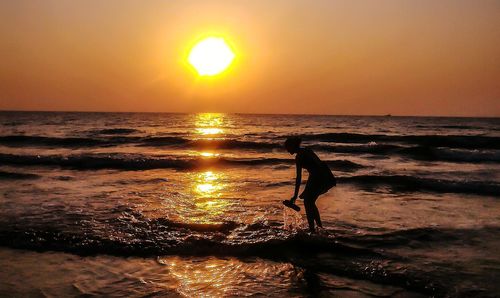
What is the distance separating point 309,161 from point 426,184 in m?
9.86

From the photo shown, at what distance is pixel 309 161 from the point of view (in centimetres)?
787

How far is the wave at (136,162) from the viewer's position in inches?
859

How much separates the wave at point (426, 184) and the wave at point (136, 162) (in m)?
3.77

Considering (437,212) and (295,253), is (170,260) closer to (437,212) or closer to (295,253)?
(295,253)

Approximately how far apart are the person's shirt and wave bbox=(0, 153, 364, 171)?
44.5 feet

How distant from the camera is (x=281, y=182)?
52.5ft

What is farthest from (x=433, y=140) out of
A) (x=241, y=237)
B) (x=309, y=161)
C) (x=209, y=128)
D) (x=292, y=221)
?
(x=241, y=237)

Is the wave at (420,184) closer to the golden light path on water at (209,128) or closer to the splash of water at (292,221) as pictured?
the splash of water at (292,221)

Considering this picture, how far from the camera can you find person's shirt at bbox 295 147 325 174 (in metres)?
7.81

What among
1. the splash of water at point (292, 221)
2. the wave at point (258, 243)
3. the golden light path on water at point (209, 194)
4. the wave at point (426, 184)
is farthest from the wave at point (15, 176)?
the wave at point (426, 184)

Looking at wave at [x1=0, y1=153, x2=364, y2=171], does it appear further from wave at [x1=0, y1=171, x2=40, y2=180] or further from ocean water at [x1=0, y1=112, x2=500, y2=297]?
ocean water at [x1=0, y1=112, x2=500, y2=297]

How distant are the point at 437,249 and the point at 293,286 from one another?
3424 mm

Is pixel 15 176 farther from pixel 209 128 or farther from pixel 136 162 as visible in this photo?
pixel 209 128

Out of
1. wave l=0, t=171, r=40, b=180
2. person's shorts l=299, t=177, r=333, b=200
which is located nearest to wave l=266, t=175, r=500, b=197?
person's shorts l=299, t=177, r=333, b=200
